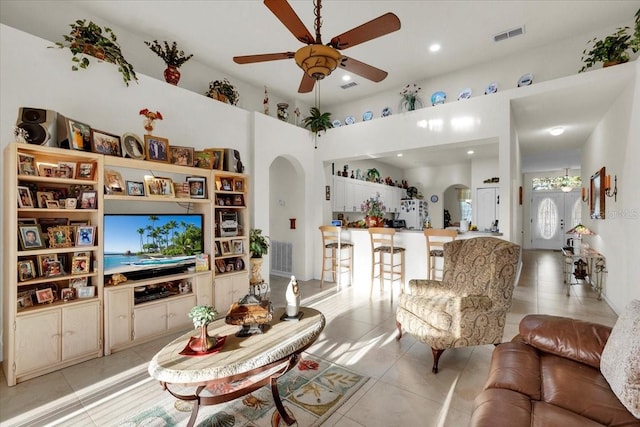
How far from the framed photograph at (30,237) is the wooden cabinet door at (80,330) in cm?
59

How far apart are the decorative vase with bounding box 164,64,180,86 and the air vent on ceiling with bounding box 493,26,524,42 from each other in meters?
4.26

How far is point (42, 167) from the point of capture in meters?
2.63

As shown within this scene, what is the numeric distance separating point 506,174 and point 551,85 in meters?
1.18

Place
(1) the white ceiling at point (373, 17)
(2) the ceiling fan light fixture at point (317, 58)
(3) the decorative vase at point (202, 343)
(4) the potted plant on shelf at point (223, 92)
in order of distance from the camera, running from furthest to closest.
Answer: (4) the potted plant on shelf at point (223, 92), (1) the white ceiling at point (373, 17), (2) the ceiling fan light fixture at point (317, 58), (3) the decorative vase at point (202, 343)

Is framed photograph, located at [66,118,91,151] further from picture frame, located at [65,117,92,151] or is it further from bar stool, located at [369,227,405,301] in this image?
bar stool, located at [369,227,405,301]

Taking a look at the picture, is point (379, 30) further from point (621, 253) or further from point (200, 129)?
point (621, 253)

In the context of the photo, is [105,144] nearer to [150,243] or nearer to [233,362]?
[150,243]

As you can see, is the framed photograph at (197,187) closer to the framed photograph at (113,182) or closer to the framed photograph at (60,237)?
the framed photograph at (113,182)

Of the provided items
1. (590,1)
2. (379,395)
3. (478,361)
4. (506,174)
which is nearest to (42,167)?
(379,395)

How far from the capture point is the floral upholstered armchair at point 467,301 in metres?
2.48

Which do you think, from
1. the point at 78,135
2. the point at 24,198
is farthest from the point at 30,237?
the point at 78,135

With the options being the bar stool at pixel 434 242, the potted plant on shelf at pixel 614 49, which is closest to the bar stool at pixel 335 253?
the bar stool at pixel 434 242

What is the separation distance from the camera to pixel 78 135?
2.76 meters

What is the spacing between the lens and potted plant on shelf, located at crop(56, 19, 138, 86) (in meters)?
3.02
